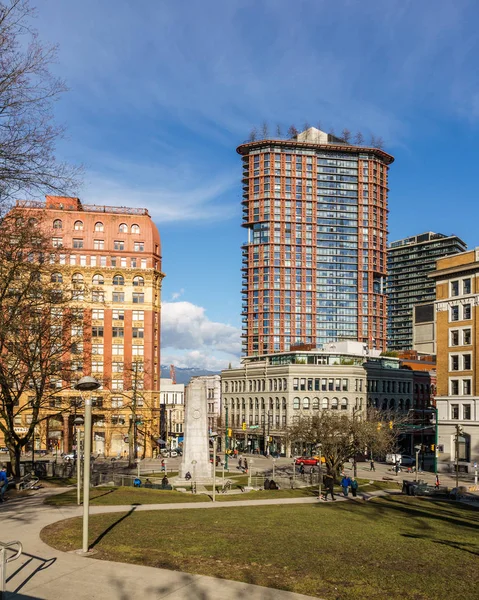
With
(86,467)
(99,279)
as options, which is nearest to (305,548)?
(86,467)

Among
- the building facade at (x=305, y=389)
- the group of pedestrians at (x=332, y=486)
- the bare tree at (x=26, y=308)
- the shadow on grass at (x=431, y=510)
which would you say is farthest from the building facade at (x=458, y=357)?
the bare tree at (x=26, y=308)

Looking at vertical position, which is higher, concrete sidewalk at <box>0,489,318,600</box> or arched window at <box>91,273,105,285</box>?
arched window at <box>91,273,105,285</box>

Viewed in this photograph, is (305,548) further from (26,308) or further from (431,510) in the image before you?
(431,510)

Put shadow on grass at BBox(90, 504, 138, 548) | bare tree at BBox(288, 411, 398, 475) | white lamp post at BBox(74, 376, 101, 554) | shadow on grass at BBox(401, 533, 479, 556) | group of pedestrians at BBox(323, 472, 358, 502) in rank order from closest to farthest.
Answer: white lamp post at BBox(74, 376, 101, 554), shadow on grass at BBox(90, 504, 138, 548), shadow on grass at BBox(401, 533, 479, 556), group of pedestrians at BBox(323, 472, 358, 502), bare tree at BBox(288, 411, 398, 475)

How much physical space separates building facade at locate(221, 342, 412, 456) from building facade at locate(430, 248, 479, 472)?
26.9 meters

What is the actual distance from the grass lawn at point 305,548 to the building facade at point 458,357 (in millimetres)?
44937

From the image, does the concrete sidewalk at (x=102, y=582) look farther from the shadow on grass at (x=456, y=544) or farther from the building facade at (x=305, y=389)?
the building facade at (x=305, y=389)

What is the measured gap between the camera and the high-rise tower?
188 m

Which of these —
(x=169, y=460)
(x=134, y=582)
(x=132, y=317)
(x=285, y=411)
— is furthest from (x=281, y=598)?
(x=285, y=411)

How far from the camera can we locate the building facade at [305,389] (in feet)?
348

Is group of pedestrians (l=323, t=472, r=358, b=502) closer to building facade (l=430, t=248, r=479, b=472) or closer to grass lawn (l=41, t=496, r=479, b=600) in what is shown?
grass lawn (l=41, t=496, r=479, b=600)

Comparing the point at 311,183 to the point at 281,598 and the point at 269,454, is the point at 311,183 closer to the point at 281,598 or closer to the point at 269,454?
the point at 269,454

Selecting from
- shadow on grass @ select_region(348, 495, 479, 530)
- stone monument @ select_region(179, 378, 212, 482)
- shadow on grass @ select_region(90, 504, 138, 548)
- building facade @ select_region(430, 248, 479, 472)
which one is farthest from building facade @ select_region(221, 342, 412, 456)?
shadow on grass @ select_region(90, 504, 138, 548)

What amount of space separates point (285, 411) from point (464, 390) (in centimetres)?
3944
